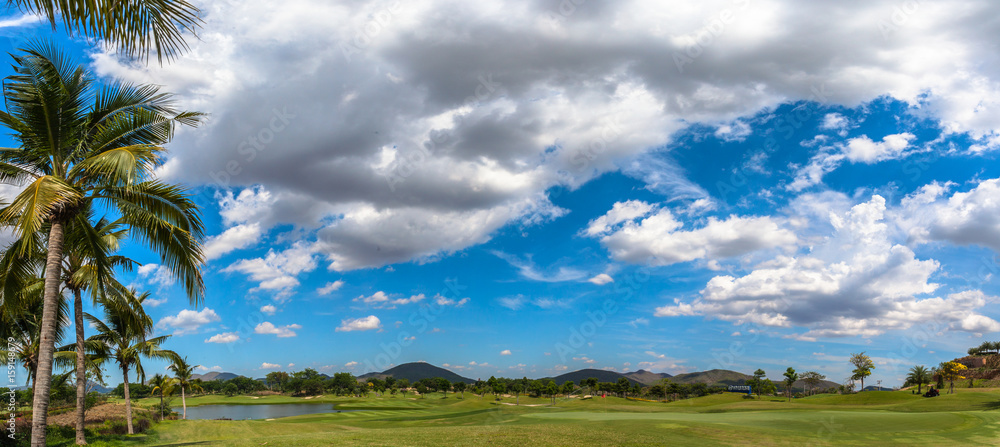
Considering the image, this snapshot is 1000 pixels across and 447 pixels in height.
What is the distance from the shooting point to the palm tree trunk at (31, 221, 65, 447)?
12.3 meters

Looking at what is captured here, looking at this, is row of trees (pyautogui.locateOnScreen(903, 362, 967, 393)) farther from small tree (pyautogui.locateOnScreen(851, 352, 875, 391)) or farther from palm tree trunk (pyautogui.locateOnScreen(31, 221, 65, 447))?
palm tree trunk (pyautogui.locateOnScreen(31, 221, 65, 447))

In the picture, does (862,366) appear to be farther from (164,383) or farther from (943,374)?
(164,383)

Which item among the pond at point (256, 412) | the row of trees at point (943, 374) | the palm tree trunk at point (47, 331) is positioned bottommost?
the pond at point (256, 412)

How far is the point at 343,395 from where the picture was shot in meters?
165

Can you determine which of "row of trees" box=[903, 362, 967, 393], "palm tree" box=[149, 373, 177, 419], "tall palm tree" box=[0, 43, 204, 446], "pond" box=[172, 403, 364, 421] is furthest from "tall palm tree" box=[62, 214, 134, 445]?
"row of trees" box=[903, 362, 967, 393]

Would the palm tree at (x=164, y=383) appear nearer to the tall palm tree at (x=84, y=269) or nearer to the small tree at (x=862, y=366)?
the tall palm tree at (x=84, y=269)

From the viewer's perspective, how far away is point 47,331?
12.6 m

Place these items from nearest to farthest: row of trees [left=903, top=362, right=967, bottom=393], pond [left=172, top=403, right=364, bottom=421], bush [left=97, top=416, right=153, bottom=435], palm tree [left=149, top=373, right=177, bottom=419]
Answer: bush [left=97, top=416, right=153, bottom=435], palm tree [left=149, top=373, right=177, bottom=419], row of trees [left=903, top=362, right=967, bottom=393], pond [left=172, top=403, right=364, bottom=421]

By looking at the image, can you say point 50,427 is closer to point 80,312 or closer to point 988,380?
point 80,312

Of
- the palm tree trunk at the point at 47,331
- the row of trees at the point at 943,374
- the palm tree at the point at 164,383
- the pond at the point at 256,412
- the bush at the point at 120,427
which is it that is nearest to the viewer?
the palm tree trunk at the point at 47,331

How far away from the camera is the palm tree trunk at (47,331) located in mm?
12266

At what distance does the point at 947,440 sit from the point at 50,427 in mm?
41458

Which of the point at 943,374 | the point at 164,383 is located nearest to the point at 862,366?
the point at 943,374

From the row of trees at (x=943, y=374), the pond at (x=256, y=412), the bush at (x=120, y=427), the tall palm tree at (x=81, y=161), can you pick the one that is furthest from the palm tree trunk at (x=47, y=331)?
the row of trees at (x=943, y=374)
